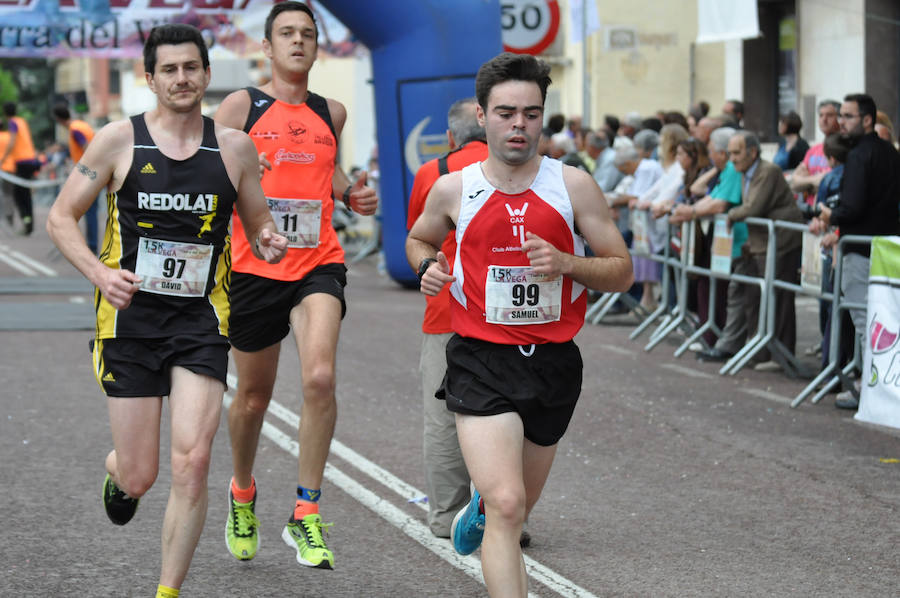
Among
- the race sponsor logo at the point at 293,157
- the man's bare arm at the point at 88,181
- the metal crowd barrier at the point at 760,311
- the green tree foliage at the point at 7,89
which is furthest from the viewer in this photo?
the green tree foliage at the point at 7,89

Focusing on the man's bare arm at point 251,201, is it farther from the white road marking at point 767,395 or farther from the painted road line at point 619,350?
the painted road line at point 619,350

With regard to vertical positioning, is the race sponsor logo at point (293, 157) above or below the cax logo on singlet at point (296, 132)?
below

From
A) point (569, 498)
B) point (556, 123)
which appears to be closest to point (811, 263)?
point (569, 498)

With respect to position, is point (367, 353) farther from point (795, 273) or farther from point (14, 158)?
point (14, 158)

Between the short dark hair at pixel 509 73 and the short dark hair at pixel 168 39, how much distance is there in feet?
3.43

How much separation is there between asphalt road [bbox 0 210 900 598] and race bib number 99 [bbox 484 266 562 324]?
133cm

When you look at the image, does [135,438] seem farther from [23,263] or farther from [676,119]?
[23,263]

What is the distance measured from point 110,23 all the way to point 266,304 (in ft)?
52.7

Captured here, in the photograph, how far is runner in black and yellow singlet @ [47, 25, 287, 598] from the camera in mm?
5320

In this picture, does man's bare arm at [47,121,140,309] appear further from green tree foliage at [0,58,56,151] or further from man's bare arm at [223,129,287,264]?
green tree foliage at [0,58,56,151]

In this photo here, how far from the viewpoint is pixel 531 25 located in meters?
18.5

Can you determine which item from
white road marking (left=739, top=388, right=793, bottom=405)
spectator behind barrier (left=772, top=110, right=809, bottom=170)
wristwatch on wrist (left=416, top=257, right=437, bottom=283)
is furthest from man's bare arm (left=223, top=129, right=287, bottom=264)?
spectator behind barrier (left=772, top=110, right=809, bottom=170)

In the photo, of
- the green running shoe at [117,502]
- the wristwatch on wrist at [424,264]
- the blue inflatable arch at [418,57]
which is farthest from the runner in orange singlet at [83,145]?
the wristwatch on wrist at [424,264]

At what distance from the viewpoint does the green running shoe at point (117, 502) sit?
570 cm
